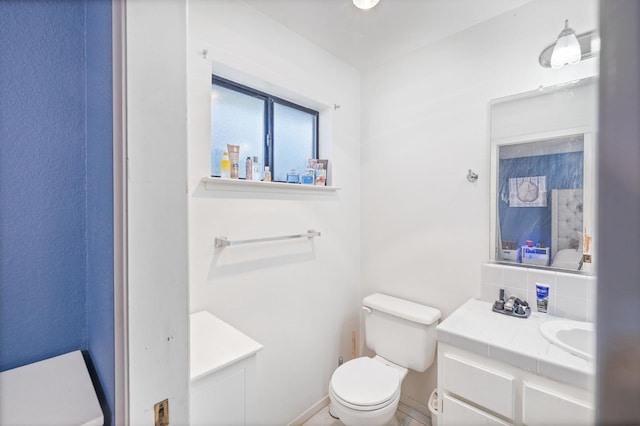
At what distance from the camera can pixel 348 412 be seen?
4.81ft

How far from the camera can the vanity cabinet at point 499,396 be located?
1.06m

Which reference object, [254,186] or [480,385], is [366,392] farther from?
[254,186]

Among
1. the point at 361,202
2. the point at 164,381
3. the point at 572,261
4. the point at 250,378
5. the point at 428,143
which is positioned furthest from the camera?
the point at 361,202

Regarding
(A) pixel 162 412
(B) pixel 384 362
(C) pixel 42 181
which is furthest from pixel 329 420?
(C) pixel 42 181

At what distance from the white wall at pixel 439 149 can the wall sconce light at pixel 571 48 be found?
5 centimetres

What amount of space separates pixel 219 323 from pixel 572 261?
5.72 feet

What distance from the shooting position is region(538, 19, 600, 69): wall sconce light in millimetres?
1354

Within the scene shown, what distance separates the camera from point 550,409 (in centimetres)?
108

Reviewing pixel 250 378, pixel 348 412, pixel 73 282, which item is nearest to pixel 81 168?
pixel 73 282

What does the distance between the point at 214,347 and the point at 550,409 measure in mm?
1288

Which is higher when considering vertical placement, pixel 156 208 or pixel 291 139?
pixel 291 139

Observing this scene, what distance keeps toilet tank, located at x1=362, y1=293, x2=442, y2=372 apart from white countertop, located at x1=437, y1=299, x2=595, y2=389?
28 cm

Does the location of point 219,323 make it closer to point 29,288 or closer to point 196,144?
point 29,288

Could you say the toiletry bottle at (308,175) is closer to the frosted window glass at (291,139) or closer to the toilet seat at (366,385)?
the frosted window glass at (291,139)
